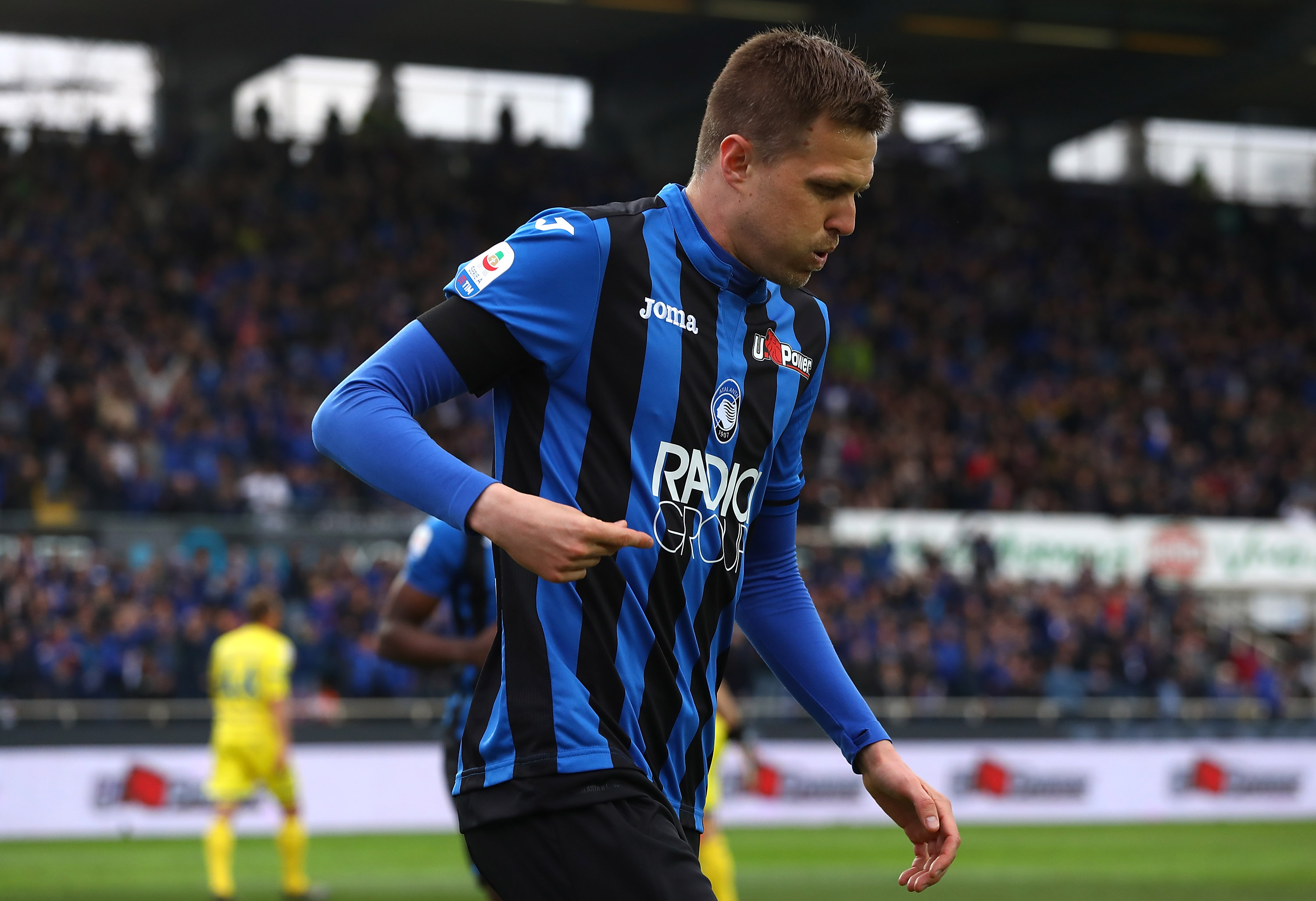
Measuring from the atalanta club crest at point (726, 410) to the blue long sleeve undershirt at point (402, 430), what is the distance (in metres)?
0.47

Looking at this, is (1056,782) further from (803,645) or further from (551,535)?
(551,535)

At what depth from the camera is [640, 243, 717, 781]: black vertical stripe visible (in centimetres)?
270

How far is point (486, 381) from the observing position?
8.69 ft

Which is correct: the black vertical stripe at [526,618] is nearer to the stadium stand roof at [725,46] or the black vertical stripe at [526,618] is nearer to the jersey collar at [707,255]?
the jersey collar at [707,255]

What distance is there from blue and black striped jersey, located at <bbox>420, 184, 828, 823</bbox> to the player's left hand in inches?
15.2

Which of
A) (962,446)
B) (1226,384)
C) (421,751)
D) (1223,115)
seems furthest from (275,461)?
(1223,115)

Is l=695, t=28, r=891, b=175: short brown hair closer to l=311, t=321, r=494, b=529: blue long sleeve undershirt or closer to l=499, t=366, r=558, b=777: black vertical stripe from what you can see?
l=499, t=366, r=558, b=777: black vertical stripe

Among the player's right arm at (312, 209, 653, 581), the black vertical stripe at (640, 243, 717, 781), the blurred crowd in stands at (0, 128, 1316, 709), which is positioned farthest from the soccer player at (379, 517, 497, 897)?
the blurred crowd in stands at (0, 128, 1316, 709)

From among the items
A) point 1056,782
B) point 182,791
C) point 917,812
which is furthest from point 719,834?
point 1056,782

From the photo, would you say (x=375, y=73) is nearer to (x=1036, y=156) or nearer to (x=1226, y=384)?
(x=1036, y=156)

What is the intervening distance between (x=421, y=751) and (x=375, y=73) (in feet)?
59.0

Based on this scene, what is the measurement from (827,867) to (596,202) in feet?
58.1

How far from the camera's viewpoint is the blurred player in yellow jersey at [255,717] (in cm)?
1138

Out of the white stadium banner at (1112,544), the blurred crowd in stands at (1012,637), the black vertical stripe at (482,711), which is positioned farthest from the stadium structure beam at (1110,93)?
the black vertical stripe at (482,711)
